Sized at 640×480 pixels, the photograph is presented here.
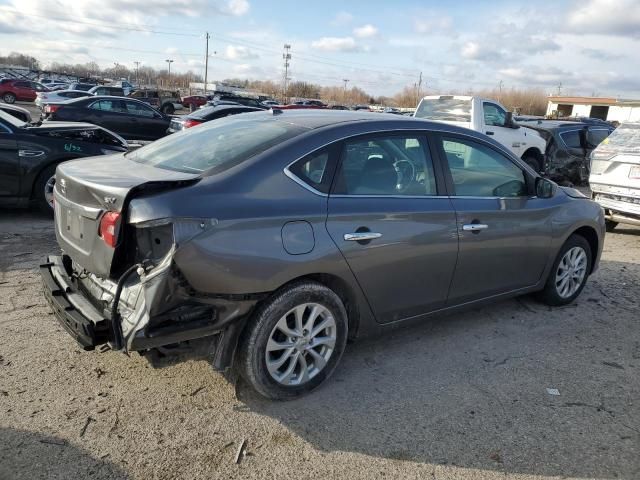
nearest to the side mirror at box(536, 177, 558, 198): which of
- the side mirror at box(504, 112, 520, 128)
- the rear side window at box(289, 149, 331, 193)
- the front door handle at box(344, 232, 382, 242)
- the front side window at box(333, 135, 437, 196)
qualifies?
the front side window at box(333, 135, 437, 196)

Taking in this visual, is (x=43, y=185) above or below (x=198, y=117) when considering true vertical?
below

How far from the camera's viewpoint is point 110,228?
273cm

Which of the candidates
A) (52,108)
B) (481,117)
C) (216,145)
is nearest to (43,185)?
(216,145)

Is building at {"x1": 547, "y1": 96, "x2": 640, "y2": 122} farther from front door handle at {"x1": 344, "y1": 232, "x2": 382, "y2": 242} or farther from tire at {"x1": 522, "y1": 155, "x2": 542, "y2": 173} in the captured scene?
front door handle at {"x1": 344, "y1": 232, "x2": 382, "y2": 242}

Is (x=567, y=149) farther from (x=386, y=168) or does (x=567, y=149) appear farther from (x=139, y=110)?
(x=139, y=110)

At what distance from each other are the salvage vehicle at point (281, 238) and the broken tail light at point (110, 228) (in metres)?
0.01

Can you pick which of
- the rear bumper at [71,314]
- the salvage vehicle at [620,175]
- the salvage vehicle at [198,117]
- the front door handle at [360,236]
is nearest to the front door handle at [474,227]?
the front door handle at [360,236]

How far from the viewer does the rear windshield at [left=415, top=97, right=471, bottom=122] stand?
10948 millimetres

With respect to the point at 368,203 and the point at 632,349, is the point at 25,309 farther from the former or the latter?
the point at 632,349

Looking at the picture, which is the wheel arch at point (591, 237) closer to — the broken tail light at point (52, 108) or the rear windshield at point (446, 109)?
the rear windshield at point (446, 109)

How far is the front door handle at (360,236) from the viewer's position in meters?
3.14

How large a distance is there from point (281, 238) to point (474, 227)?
5.34ft

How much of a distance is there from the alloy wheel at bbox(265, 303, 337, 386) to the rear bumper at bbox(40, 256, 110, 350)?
2.94 ft

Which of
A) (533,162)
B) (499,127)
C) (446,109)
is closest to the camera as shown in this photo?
(446,109)
